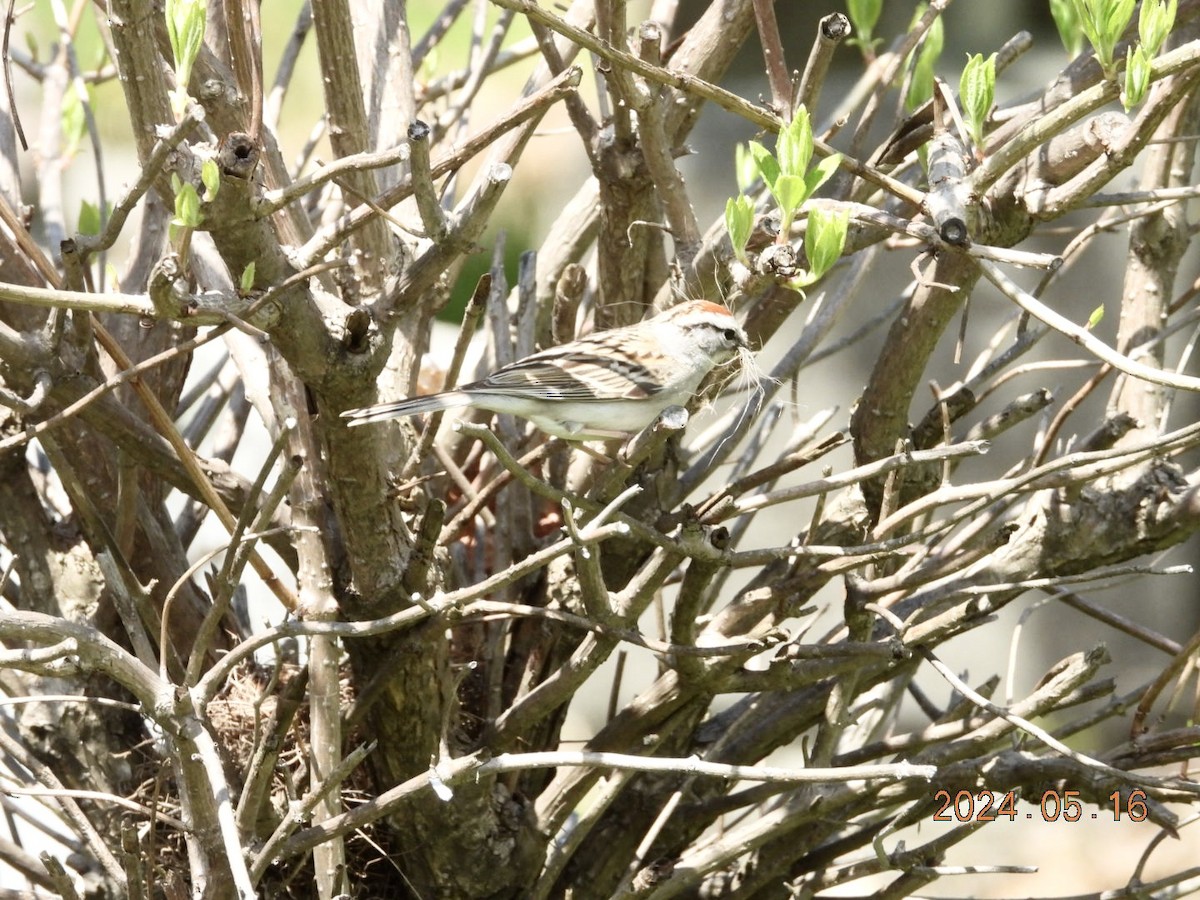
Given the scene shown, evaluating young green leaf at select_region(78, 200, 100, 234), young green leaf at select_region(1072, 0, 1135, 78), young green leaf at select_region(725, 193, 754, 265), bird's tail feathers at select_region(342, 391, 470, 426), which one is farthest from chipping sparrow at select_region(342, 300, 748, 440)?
young green leaf at select_region(78, 200, 100, 234)

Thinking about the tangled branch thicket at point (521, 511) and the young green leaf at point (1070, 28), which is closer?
the tangled branch thicket at point (521, 511)

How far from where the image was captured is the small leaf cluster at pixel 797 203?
1.90 m

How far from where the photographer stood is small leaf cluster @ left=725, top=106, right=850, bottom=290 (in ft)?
6.24

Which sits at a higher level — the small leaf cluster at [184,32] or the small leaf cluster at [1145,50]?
the small leaf cluster at [184,32]

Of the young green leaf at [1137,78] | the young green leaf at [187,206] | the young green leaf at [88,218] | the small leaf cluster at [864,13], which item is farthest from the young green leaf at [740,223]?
the young green leaf at [88,218]

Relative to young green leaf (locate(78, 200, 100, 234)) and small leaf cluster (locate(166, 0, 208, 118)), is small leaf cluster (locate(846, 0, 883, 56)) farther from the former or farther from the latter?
young green leaf (locate(78, 200, 100, 234))

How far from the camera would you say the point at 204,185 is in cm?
187

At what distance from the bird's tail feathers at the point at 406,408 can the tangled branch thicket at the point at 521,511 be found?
4 cm

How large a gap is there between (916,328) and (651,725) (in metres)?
1.02

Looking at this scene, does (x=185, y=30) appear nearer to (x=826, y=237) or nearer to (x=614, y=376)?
(x=826, y=237)

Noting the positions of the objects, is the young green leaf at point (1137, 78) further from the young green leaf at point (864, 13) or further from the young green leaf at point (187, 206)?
the young green leaf at point (187, 206)

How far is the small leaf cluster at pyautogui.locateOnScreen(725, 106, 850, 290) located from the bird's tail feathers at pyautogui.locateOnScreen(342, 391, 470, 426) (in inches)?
27.4

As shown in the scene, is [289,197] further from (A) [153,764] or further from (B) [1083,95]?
(A) [153,764]

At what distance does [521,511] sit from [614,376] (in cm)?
39
